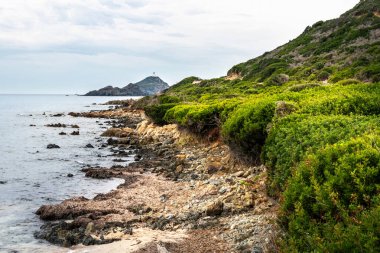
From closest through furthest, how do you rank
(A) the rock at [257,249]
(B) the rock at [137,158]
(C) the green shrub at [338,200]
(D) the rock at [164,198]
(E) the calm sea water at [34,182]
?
(C) the green shrub at [338,200] < (A) the rock at [257,249] < (E) the calm sea water at [34,182] < (D) the rock at [164,198] < (B) the rock at [137,158]

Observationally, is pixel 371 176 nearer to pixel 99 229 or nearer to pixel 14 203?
pixel 99 229

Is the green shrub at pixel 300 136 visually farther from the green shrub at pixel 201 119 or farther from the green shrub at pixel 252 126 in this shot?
the green shrub at pixel 201 119

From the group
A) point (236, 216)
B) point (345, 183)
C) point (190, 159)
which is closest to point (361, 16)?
point (190, 159)

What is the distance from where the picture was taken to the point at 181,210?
13922mm

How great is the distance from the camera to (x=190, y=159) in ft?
78.2

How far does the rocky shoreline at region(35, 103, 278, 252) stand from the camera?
10.6m

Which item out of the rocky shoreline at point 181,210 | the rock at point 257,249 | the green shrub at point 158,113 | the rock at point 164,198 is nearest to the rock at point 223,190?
the rocky shoreline at point 181,210

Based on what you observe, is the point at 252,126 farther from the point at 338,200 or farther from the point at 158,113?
the point at 158,113

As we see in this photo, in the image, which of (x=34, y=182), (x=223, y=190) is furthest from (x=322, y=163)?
(x=34, y=182)

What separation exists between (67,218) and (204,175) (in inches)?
279

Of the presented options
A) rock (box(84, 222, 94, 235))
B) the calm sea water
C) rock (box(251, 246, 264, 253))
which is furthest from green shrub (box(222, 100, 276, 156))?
the calm sea water

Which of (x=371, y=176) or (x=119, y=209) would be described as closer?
(x=371, y=176)

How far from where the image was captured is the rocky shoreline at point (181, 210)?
10.6 meters

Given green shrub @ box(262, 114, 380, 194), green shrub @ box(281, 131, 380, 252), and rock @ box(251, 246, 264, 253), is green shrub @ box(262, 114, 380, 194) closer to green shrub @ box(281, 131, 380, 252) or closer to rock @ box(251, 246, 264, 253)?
green shrub @ box(281, 131, 380, 252)
